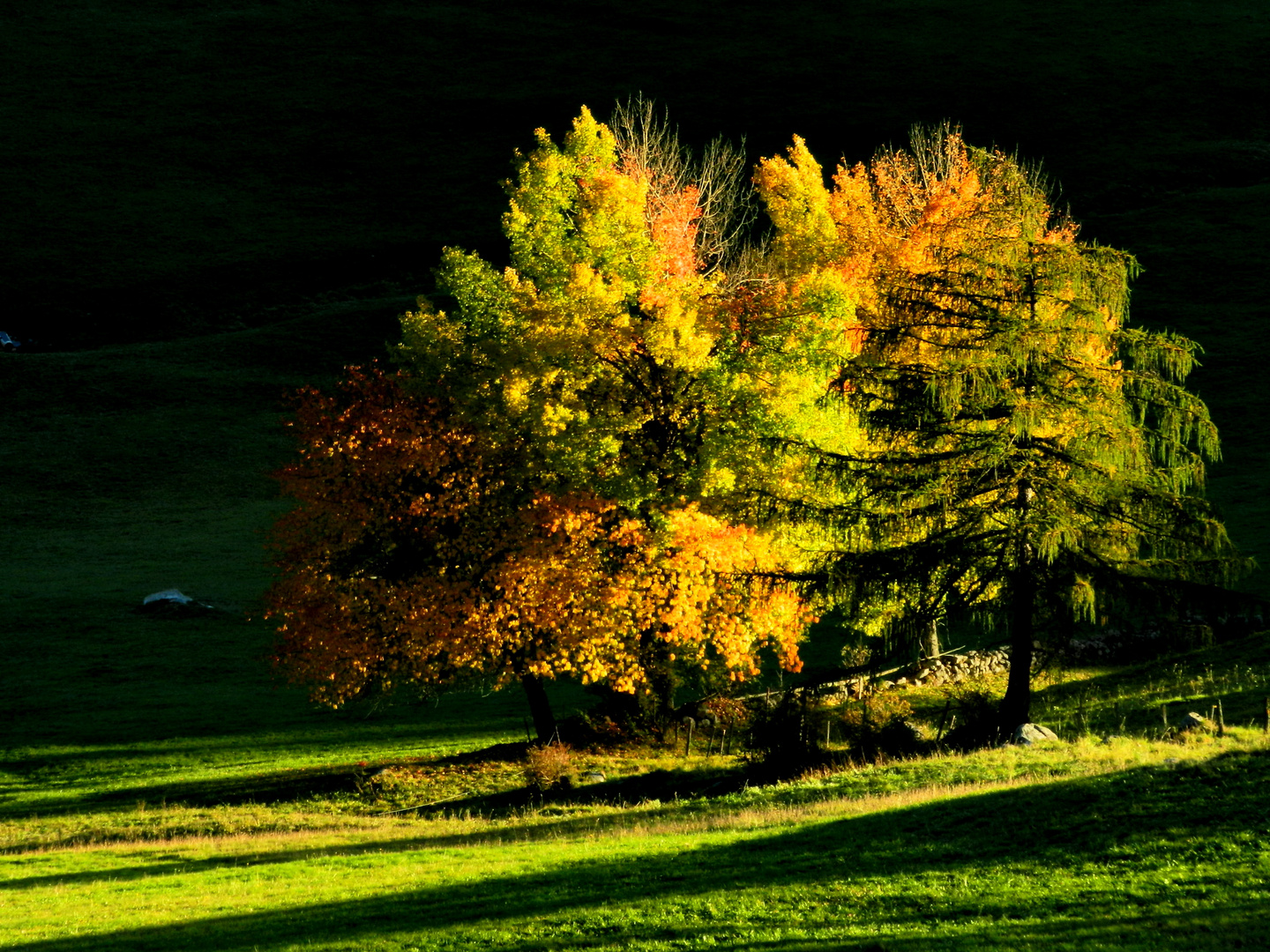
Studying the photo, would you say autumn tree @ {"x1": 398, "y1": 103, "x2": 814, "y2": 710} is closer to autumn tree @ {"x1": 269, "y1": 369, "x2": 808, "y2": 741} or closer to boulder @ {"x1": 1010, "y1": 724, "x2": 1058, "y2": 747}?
autumn tree @ {"x1": 269, "y1": 369, "x2": 808, "y2": 741}

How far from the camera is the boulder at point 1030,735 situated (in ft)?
83.3

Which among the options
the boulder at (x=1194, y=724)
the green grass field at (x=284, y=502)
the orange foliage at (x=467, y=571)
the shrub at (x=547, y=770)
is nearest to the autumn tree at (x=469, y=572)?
the orange foliage at (x=467, y=571)

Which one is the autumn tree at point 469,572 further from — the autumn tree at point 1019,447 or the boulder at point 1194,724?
the boulder at point 1194,724

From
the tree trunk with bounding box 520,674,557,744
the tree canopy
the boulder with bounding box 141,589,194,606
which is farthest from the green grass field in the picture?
the tree canopy

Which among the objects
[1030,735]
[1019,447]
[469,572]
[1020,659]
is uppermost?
[1019,447]

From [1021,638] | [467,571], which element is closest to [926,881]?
[1021,638]

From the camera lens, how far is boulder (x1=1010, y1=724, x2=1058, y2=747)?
2540cm

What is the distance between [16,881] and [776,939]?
16439 millimetres

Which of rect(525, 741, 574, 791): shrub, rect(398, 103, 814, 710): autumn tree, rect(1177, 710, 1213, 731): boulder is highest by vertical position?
rect(398, 103, 814, 710): autumn tree

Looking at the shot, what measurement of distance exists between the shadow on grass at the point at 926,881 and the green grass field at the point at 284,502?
0.07 m

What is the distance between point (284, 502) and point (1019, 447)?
59.2 meters

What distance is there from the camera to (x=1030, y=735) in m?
25.8

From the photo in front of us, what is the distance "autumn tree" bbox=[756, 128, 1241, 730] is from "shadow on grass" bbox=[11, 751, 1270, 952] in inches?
360

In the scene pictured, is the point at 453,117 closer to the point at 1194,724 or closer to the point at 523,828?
the point at 523,828
